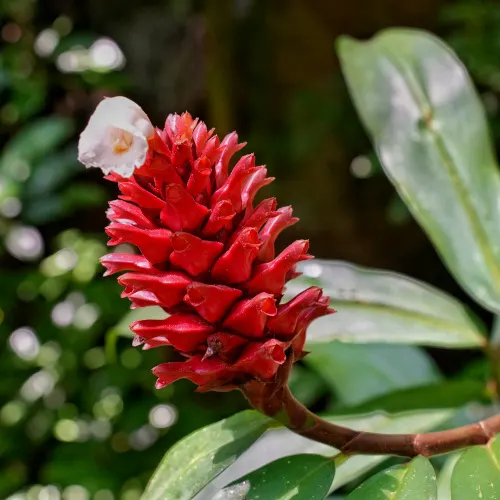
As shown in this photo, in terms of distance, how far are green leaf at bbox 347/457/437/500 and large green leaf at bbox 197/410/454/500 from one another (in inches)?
6.4

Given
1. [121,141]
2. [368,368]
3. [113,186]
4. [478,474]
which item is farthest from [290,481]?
[113,186]

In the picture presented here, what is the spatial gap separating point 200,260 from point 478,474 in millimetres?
315

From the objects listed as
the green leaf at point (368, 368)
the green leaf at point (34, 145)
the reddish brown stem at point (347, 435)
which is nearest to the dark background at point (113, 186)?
the green leaf at point (34, 145)

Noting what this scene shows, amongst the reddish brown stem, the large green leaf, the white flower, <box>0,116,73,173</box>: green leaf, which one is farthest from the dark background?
the white flower

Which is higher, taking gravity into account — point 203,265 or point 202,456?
point 203,265

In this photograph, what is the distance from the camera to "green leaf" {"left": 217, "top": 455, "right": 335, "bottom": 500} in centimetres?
59

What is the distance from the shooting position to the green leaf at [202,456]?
61 cm

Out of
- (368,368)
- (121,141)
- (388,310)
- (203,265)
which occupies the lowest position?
(368,368)

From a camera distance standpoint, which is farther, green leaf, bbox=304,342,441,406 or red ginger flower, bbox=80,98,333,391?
green leaf, bbox=304,342,441,406

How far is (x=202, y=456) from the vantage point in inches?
25.0

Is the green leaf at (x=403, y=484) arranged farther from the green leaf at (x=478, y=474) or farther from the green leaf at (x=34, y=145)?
the green leaf at (x=34, y=145)

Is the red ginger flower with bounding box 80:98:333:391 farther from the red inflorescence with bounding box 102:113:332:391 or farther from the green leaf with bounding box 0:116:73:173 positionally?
the green leaf with bounding box 0:116:73:173

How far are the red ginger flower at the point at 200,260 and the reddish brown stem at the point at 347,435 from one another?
4cm

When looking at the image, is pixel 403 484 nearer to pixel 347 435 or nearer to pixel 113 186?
pixel 347 435
